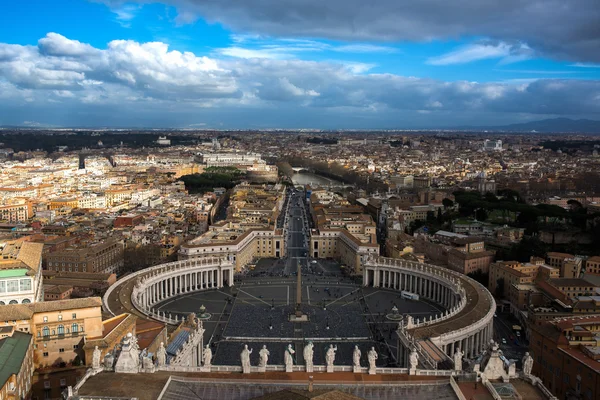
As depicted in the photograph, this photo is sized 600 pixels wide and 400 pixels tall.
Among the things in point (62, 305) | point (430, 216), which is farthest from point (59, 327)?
point (430, 216)

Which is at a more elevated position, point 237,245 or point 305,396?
point 305,396

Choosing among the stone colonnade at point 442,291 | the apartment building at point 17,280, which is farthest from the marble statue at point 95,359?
the stone colonnade at point 442,291

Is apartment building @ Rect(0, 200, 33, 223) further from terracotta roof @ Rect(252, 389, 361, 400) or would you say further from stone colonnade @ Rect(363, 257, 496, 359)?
terracotta roof @ Rect(252, 389, 361, 400)

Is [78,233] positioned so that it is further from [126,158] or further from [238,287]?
[126,158]

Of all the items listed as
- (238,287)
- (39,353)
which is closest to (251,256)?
(238,287)

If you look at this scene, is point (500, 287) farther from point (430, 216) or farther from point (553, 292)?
point (430, 216)

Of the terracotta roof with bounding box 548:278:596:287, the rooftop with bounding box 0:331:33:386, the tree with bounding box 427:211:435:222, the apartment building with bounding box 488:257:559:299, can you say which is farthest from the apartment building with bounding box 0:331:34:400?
the tree with bounding box 427:211:435:222

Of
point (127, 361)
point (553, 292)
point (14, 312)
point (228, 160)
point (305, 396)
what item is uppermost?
point (305, 396)

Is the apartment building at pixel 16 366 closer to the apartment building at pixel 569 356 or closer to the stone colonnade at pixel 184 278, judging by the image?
the stone colonnade at pixel 184 278

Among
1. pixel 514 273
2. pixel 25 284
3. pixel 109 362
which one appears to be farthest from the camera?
pixel 514 273
